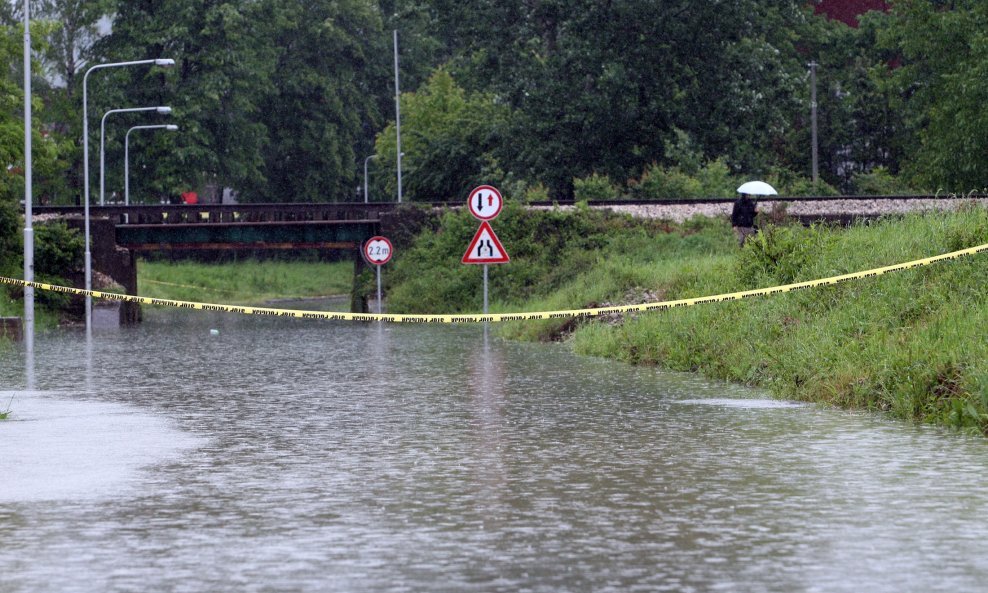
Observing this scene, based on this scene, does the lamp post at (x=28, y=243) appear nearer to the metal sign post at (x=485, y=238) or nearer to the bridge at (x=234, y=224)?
the metal sign post at (x=485, y=238)

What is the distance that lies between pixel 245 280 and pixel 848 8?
31861mm

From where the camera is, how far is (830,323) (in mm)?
19844

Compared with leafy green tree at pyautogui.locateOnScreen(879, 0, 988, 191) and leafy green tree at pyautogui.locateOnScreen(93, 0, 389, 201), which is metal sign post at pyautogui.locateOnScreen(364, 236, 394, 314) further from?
leafy green tree at pyautogui.locateOnScreen(93, 0, 389, 201)

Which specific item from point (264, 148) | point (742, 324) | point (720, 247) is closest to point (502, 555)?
point (742, 324)

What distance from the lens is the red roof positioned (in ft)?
282

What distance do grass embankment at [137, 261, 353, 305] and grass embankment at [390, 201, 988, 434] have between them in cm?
4323

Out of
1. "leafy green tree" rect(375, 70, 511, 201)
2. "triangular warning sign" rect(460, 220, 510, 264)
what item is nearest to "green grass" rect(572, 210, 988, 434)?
"triangular warning sign" rect(460, 220, 510, 264)

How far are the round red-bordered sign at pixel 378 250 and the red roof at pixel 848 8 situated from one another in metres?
44.1

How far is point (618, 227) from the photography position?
46.3 m

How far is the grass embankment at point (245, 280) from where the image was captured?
77.9m

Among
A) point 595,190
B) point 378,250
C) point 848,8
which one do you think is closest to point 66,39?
point 848,8

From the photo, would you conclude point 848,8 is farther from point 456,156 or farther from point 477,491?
point 477,491

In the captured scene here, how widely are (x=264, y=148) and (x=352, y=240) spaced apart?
128 feet

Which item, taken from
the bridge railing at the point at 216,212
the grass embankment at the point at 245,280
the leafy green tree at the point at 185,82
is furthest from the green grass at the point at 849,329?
the leafy green tree at the point at 185,82
